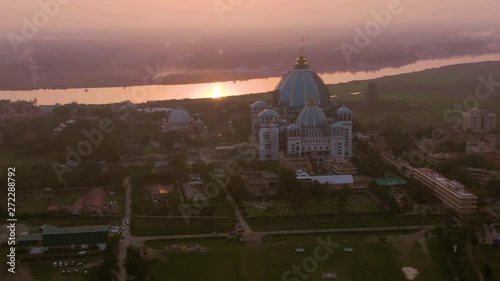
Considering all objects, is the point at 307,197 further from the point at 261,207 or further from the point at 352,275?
the point at 352,275

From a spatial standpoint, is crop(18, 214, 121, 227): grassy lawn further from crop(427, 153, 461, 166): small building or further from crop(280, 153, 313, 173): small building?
crop(427, 153, 461, 166): small building

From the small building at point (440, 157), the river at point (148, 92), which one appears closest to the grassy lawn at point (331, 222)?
the small building at point (440, 157)

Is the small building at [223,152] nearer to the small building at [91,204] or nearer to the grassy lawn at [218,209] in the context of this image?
the grassy lawn at [218,209]

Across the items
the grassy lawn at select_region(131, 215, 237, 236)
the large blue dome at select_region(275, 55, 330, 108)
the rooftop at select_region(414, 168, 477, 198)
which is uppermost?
the large blue dome at select_region(275, 55, 330, 108)

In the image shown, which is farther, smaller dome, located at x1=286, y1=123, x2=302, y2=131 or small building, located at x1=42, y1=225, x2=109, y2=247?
smaller dome, located at x1=286, y1=123, x2=302, y2=131

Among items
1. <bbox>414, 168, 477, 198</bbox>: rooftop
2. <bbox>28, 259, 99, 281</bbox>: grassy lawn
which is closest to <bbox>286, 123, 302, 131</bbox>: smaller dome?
<bbox>414, 168, 477, 198</bbox>: rooftop

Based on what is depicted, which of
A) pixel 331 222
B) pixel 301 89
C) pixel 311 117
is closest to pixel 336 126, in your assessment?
→ pixel 311 117

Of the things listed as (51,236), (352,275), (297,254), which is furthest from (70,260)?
(352,275)
